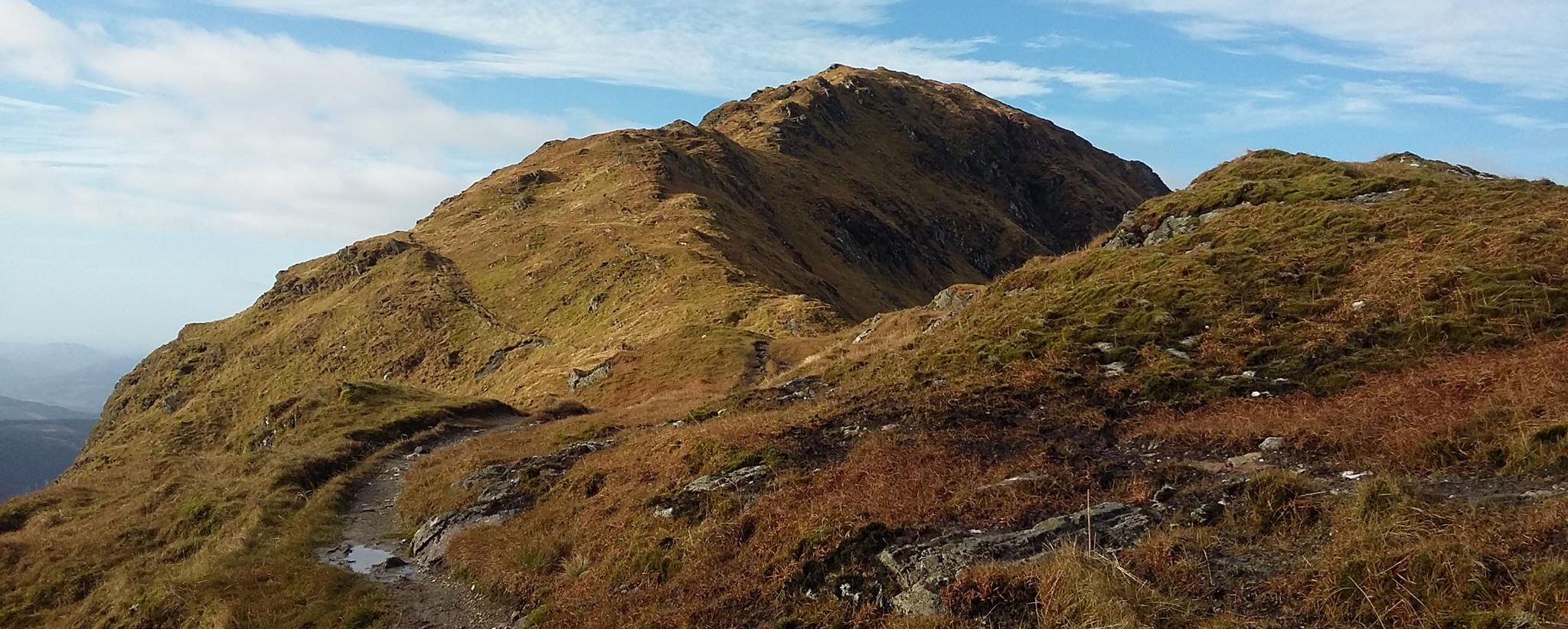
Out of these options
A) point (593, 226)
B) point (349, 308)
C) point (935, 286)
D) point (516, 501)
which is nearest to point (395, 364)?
point (349, 308)

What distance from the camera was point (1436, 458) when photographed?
1158 cm

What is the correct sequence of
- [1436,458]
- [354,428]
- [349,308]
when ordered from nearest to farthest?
[1436,458]
[354,428]
[349,308]

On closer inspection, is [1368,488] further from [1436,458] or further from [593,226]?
[593,226]

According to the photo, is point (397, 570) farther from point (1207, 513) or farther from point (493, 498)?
point (1207, 513)

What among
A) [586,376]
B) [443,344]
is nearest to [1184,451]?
[586,376]

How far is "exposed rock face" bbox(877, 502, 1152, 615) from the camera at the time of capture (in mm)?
10461

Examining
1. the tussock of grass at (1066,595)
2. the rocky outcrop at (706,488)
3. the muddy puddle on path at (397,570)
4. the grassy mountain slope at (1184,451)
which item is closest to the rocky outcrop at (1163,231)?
the grassy mountain slope at (1184,451)

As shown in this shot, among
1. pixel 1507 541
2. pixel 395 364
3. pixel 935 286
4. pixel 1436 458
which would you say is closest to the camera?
A: pixel 1507 541

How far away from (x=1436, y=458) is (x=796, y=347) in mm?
44007

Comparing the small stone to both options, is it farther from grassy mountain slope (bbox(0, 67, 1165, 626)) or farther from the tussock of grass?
grassy mountain slope (bbox(0, 67, 1165, 626))

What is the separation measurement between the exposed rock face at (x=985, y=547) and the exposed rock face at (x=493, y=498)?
41.5ft

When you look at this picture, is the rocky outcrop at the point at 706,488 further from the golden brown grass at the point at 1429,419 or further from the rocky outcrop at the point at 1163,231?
the rocky outcrop at the point at 1163,231

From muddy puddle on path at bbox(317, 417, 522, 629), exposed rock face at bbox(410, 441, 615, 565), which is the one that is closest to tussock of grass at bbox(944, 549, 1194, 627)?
muddy puddle on path at bbox(317, 417, 522, 629)

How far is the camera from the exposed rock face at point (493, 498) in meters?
20.1
